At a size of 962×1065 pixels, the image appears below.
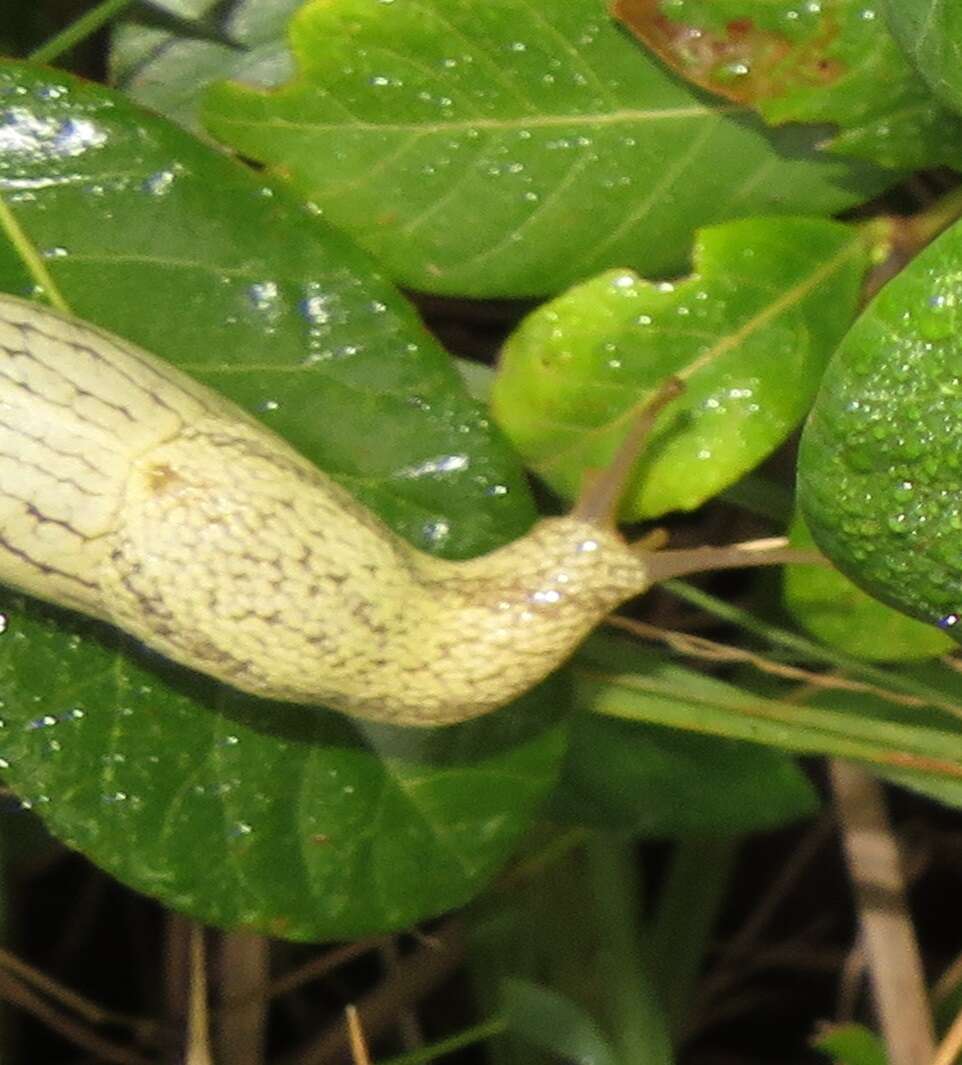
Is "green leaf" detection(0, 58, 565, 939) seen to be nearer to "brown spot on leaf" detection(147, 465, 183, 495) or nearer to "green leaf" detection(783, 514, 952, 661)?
"brown spot on leaf" detection(147, 465, 183, 495)

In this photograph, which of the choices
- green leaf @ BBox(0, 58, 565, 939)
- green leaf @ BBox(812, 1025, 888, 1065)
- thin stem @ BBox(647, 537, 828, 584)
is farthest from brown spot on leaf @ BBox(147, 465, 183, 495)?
green leaf @ BBox(812, 1025, 888, 1065)

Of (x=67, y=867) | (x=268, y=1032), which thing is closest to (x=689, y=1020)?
(x=268, y=1032)

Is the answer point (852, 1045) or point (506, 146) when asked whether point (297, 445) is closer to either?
point (506, 146)

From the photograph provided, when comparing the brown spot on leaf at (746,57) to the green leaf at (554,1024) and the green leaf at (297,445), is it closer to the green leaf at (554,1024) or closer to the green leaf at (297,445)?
the green leaf at (297,445)

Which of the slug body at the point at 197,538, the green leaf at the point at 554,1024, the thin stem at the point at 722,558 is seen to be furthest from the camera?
the green leaf at the point at 554,1024

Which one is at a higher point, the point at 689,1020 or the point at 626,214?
the point at 626,214

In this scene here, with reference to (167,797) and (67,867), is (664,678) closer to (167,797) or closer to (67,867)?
(167,797)

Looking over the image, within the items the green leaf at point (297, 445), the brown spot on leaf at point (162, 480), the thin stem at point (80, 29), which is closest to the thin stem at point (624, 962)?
the green leaf at point (297, 445)
